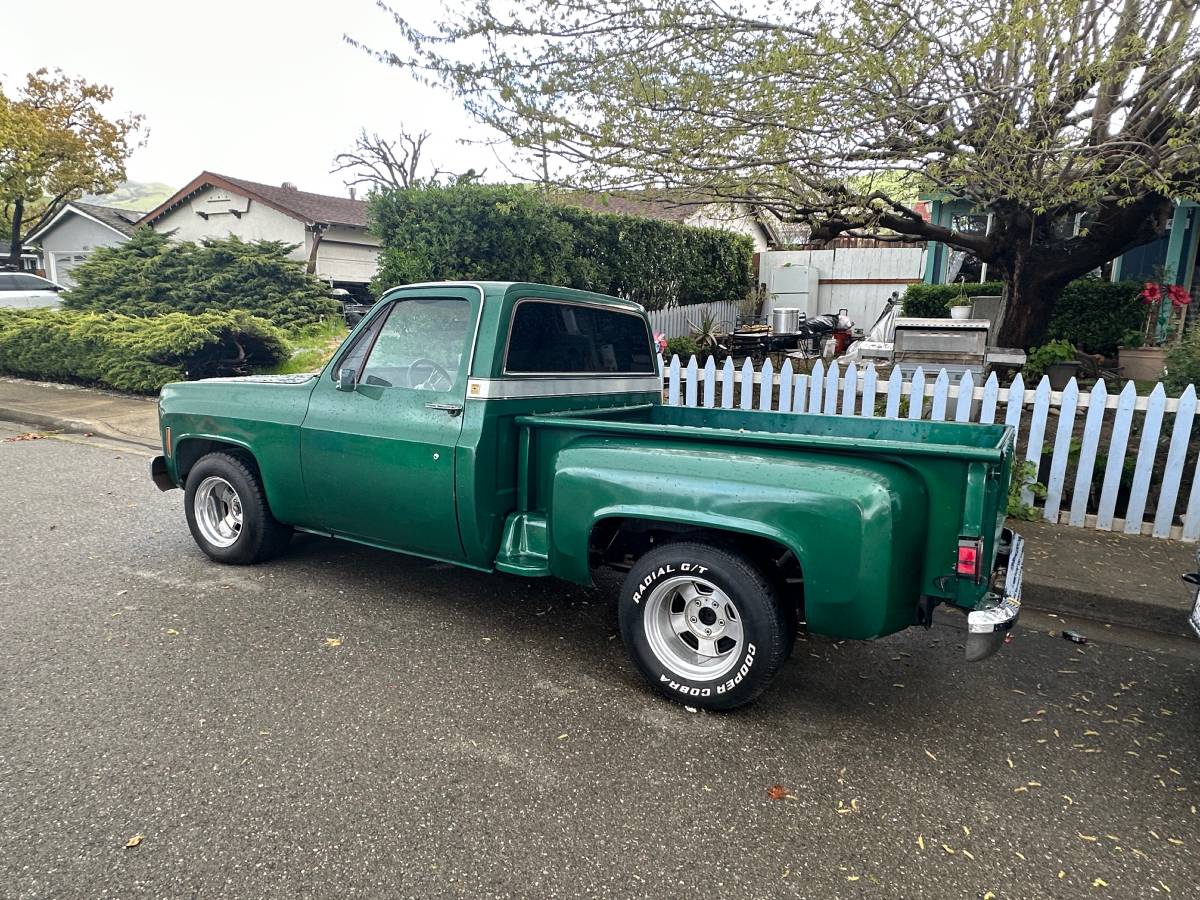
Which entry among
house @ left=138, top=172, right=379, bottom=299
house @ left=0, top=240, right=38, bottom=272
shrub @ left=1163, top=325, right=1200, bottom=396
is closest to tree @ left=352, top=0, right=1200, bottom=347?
shrub @ left=1163, top=325, right=1200, bottom=396

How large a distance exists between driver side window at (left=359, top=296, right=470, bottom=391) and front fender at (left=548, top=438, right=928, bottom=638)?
3.71 ft

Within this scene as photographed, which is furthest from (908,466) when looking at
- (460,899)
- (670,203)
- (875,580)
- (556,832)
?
(670,203)

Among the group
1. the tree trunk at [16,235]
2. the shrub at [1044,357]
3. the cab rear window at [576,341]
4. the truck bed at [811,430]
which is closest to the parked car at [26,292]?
the tree trunk at [16,235]

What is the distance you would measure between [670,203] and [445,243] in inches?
124

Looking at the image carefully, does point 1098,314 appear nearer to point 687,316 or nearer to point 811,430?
point 687,316

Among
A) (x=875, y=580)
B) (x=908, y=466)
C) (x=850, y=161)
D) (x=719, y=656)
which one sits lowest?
(x=719, y=656)

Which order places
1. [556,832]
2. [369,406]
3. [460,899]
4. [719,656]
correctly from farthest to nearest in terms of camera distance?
[369,406] < [719,656] < [556,832] < [460,899]

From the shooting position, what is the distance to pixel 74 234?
91.9ft

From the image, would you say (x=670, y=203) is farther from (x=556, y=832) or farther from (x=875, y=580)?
(x=556, y=832)

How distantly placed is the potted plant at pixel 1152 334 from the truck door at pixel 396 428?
1117 centimetres

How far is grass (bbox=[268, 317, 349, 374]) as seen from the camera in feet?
40.6

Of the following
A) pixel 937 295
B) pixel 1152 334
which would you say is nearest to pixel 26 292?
pixel 937 295

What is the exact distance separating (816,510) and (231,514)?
3.79 metres

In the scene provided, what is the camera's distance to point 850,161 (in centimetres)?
729
